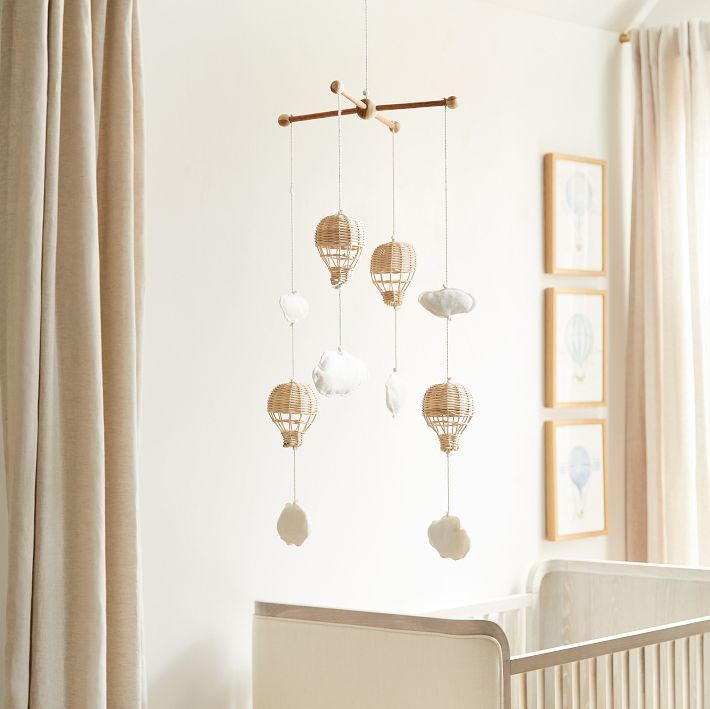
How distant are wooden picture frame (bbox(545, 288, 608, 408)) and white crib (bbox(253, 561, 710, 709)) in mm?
612

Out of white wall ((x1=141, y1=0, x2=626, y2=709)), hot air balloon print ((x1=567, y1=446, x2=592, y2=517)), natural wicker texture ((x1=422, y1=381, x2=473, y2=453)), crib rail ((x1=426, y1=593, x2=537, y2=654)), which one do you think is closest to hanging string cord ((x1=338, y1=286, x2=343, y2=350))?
white wall ((x1=141, y1=0, x2=626, y2=709))

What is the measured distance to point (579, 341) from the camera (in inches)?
123

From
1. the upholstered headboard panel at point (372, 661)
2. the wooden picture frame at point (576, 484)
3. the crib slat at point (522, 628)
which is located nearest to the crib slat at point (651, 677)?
the upholstered headboard panel at point (372, 661)

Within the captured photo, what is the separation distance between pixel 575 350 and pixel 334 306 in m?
0.82

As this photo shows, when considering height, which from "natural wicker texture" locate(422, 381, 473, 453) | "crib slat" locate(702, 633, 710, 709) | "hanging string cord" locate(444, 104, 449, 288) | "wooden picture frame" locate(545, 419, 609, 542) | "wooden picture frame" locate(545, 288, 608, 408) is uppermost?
"hanging string cord" locate(444, 104, 449, 288)

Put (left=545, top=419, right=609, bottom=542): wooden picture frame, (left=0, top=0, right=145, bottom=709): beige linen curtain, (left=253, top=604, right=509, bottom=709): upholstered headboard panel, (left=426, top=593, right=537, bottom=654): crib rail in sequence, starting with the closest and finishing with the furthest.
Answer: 1. (left=0, top=0, right=145, bottom=709): beige linen curtain
2. (left=253, top=604, right=509, bottom=709): upholstered headboard panel
3. (left=426, top=593, right=537, bottom=654): crib rail
4. (left=545, top=419, right=609, bottom=542): wooden picture frame

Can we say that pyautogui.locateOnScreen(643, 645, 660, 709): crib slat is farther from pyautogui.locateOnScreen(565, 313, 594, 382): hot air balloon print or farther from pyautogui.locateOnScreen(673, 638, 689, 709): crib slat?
pyautogui.locateOnScreen(565, 313, 594, 382): hot air balloon print

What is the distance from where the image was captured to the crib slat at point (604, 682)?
222 cm

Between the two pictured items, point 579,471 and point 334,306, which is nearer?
point 334,306

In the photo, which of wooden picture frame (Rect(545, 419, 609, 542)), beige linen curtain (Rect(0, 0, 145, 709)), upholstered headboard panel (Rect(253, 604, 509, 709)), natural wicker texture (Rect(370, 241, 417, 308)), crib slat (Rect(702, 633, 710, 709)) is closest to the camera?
beige linen curtain (Rect(0, 0, 145, 709))

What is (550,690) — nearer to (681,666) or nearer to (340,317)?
(681,666)

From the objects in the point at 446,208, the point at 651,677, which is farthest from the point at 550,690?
the point at 446,208

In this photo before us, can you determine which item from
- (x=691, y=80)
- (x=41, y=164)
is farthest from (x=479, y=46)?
(x=41, y=164)

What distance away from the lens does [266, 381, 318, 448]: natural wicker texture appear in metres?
2.15
